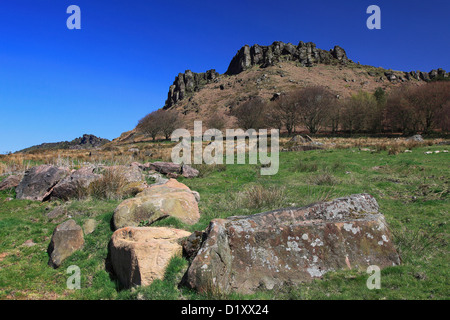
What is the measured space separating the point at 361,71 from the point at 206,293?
478ft

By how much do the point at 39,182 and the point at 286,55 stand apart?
147631 millimetres

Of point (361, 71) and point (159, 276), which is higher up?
point (361, 71)

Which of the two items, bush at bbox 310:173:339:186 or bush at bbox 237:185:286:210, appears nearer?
bush at bbox 237:185:286:210

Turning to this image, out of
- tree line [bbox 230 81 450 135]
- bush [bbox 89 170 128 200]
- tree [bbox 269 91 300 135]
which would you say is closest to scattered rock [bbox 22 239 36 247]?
bush [bbox 89 170 128 200]

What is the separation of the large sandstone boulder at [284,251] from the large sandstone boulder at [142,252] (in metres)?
0.82

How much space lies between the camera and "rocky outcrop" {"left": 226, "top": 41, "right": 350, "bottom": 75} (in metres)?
136

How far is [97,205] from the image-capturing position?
966 centimetres

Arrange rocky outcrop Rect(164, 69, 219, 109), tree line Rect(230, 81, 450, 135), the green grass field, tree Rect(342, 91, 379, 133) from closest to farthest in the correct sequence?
the green grass field < tree line Rect(230, 81, 450, 135) < tree Rect(342, 91, 379, 133) < rocky outcrop Rect(164, 69, 219, 109)

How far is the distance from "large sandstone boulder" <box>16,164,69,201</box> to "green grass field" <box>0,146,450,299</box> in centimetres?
62

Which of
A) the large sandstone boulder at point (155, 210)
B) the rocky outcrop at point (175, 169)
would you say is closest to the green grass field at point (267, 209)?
the large sandstone boulder at point (155, 210)

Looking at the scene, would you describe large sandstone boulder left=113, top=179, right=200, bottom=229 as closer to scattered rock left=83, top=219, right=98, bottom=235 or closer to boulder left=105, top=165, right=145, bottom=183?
scattered rock left=83, top=219, right=98, bottom=235

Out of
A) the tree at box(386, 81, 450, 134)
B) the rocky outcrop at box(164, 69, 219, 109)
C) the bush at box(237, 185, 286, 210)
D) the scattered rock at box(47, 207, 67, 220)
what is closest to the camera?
the bush at box(237, 185, 286, 210)
